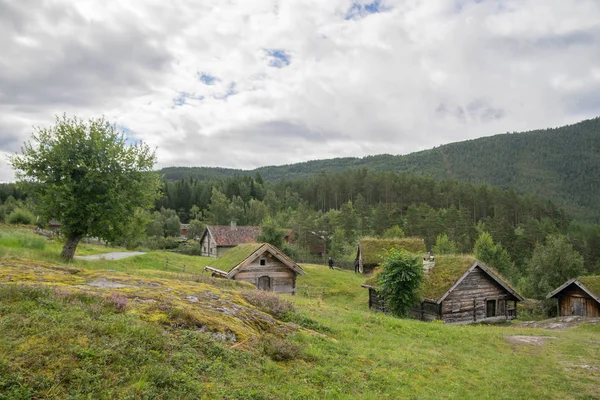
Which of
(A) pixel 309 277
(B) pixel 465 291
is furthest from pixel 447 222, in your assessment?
(B) pixel 465 291

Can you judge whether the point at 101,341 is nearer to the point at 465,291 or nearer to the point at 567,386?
the point at 567,386

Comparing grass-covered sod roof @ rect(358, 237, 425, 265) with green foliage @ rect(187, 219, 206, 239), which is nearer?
grass-covered sod roof @ rect(358, 237, 425, 265)

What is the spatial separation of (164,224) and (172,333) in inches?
4112

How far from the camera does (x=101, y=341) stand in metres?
6.72

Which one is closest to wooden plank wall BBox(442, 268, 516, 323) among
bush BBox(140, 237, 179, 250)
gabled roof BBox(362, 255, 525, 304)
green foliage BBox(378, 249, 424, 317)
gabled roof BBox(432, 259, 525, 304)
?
gabled roof BBox(432, 259, 525, 304)

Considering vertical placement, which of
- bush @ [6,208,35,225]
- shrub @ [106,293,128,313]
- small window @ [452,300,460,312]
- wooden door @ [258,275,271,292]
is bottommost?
small window @ [452,300,460,312]

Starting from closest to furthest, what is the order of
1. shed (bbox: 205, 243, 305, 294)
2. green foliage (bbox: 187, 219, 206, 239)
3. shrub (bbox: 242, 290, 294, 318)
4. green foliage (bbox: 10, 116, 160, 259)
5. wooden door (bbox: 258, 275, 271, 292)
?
shrub (bbox: 242, 290, 294, 318) < green foliage (bbox: 10, 116, 160, 259) < shed (bbox: 205, 243, 305, 294) < wooden door (bbox: 258, 275, 271, 292) < green foliage (bbox: 187, 219, 206, 239)

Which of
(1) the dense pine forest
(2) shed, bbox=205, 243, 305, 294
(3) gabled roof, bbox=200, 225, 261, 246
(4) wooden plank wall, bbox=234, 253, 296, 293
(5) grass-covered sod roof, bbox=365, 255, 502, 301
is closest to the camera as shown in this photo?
(5) grass-covered sod roof, bbox=365, 255, 502, 301

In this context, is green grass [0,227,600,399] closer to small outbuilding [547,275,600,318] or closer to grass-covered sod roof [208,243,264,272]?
grass-covered sod roof [208,243,264,272]

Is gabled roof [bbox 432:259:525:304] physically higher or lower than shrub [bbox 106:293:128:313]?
lower

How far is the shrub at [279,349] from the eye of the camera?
8578 mm

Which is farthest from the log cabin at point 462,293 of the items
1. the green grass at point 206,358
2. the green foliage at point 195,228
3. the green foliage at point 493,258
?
the green foliage at point 195,228

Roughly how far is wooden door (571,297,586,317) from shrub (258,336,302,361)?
37987mm

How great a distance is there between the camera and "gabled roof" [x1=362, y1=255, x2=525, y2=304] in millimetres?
28172
